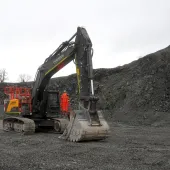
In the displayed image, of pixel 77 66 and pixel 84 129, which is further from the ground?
pixel 77 66

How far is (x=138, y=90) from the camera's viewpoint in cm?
2355

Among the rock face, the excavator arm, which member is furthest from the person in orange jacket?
the rock face

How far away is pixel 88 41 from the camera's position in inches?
449

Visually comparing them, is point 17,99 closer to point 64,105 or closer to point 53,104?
point 53,104

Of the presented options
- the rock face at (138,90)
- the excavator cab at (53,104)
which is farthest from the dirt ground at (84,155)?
the rock face at (138,90)

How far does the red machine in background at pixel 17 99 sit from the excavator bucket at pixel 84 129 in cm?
430

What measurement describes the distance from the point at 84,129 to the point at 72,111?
3.62 ft

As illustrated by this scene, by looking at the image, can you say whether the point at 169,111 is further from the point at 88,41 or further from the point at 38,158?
the point at 38,158

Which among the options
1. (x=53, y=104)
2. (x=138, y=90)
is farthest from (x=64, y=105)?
(x=138, y=90)

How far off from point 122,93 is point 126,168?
18.7m

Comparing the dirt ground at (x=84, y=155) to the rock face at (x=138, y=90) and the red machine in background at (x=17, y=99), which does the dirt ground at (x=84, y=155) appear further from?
the rock face at (x=138, y=90)

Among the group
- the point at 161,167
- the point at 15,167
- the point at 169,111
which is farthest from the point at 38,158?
the point at 169,111

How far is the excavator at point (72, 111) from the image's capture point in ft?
34.2

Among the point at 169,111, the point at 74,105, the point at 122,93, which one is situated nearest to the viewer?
the point at 169,111
